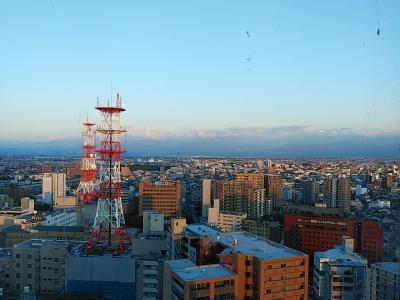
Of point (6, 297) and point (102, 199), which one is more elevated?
point (102, 199)

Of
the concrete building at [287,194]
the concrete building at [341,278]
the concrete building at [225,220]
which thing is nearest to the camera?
the concrete building at [341,278]

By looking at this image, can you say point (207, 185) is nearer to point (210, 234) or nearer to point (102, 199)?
point (102, 199)

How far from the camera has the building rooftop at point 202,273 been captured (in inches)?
117

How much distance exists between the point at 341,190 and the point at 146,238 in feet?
26.3

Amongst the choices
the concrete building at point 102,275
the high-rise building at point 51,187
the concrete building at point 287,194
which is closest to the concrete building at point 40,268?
the concrete building at point 102,275

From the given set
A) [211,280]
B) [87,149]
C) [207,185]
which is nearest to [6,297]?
[211,280]

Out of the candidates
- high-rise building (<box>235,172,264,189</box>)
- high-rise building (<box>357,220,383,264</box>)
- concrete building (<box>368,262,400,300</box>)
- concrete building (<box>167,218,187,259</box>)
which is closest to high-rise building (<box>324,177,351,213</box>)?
high-rise building (<box>235,172,264,189</box>)

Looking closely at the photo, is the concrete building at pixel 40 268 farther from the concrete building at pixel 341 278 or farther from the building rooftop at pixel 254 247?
the concrete building at pixel 341 278

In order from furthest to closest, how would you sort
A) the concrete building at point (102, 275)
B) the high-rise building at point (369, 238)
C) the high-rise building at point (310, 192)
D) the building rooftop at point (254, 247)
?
1. the high-rise building at point (310, 192)
2. the high-rise building at point (369, 238)
3. the concrete building at point (102, 275)
4. the building rooftop at point (254, 247)

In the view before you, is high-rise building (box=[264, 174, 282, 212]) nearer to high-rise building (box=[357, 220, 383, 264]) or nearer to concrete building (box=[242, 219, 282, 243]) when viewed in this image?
concrete building (box=[242, 219, 282, 243])

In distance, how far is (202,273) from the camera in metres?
3.07

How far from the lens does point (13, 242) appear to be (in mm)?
6812

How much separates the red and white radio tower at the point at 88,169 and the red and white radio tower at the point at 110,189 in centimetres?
424

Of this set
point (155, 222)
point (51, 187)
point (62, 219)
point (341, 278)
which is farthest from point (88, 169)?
point (341, 278)
